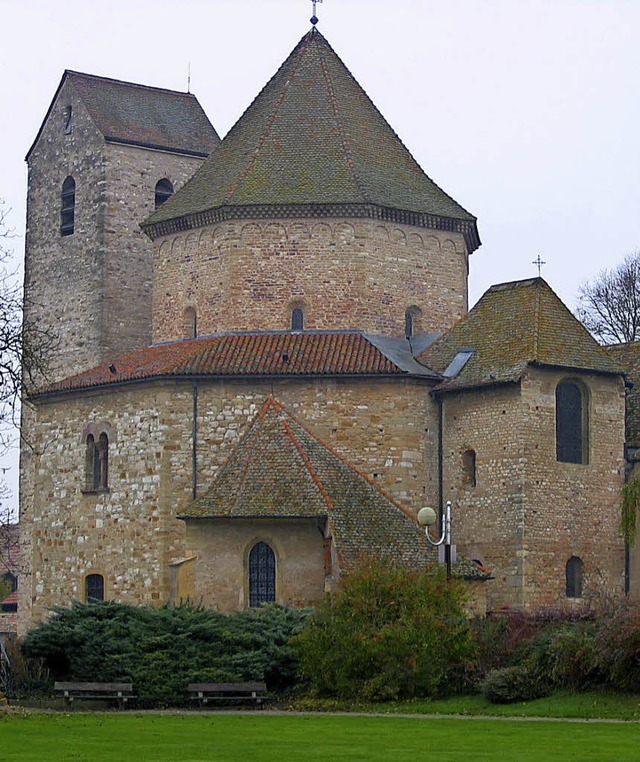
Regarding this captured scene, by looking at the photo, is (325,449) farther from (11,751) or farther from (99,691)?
(11,751)

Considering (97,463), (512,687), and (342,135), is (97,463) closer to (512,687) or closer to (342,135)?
(342,135)

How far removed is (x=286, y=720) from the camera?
3048cm

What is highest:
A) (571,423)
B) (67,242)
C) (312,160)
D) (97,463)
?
(312,160)

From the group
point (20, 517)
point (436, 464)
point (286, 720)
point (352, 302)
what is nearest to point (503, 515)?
point (436, 464)

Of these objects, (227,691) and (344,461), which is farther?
(344,461)

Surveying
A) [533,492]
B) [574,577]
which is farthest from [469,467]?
[574,577]

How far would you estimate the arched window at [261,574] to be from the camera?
4194cm

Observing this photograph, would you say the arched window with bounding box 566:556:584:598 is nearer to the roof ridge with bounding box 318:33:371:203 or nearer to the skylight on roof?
the skylight on roof

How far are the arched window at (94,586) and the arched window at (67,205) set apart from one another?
14708 millimetres

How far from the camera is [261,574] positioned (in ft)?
138

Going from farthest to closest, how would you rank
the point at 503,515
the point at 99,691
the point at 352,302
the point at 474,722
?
the point at 352,302 → the point at 503,515 → the point at 99,691 → the point at 474,722

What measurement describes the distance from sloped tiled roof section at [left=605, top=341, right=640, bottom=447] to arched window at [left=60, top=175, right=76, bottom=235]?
1898cm

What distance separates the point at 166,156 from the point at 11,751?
35.8 metres

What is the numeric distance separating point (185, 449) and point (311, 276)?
674 centimetres
